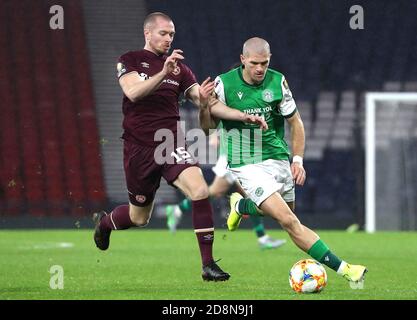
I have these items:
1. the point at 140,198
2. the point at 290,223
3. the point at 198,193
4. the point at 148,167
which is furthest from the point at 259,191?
the point at 140,198

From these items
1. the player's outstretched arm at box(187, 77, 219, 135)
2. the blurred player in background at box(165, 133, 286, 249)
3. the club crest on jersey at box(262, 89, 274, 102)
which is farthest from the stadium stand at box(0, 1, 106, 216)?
the club crest on jersey at box(262, 89, 274, 102)

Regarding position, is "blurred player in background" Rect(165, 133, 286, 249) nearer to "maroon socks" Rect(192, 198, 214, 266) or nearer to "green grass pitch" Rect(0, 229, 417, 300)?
"green grass pitch" Rect(0, 229, 417, 300)

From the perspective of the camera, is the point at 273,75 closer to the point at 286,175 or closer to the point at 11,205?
the point at 286,175

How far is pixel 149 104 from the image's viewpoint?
772cm

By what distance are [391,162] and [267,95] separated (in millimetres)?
9032

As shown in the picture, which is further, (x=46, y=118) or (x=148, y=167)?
(x=46, y=118)

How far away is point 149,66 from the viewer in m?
7.76

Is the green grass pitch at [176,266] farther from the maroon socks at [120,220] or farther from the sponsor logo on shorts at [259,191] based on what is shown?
the sponsor logo on shorts at [259,191]

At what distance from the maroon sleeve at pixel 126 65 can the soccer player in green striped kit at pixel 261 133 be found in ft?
2.17

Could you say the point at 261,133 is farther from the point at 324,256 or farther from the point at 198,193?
the point at 324,256

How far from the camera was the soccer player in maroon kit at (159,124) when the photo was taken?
7.50 m

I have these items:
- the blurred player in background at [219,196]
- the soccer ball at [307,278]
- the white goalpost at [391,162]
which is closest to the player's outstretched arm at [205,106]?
the soccer ball at [307,278]

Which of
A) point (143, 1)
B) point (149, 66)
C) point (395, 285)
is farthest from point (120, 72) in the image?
point (143, 1)
